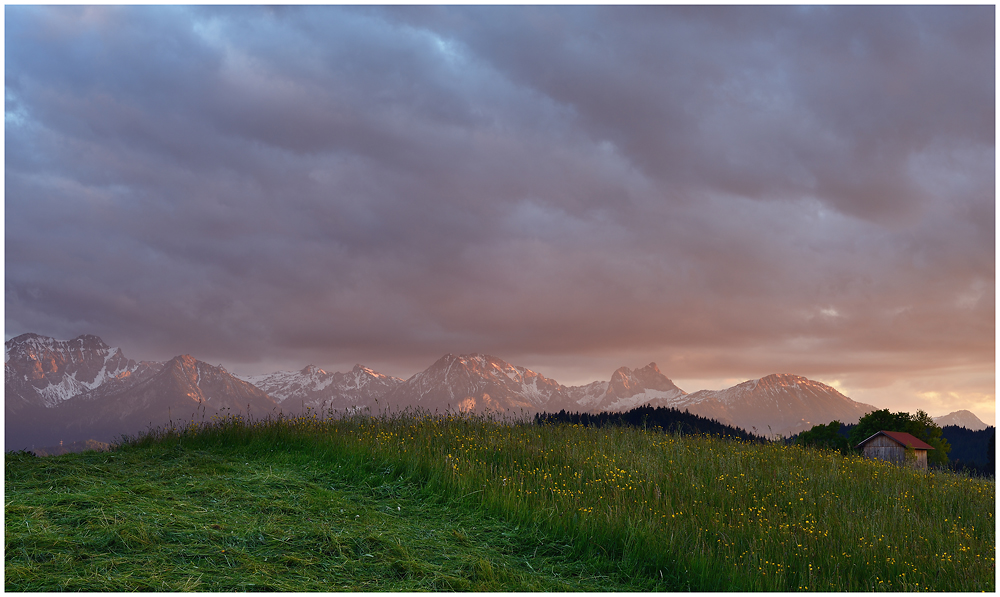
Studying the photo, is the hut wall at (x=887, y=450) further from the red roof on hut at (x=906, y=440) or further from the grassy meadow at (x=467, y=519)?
the grassy meadow at (x=467, y=519)

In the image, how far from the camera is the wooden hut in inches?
1180

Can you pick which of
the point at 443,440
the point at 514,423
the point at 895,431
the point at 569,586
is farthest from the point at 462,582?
the point at 895,431

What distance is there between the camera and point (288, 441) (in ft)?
41.8

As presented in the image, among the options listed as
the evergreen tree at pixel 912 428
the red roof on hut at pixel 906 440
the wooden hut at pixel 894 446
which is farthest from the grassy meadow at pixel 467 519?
the evergreen tree at pixel 912 428

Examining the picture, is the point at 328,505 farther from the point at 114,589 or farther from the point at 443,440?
the point at 443,440

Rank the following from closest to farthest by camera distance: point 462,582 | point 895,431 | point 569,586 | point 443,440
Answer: point 462,582 < point 569,586 < point 443,440 < point 895,431

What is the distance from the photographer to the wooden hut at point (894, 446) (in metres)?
30.0

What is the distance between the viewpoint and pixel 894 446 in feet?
99.9

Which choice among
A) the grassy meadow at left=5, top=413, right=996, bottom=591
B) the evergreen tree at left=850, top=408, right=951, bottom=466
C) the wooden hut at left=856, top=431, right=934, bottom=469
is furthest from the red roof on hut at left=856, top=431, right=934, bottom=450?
the grassy meadow at left=5, top=413, right=996, bottom=591

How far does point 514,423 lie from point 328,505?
726 cm

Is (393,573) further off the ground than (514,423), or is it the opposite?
(514,423)

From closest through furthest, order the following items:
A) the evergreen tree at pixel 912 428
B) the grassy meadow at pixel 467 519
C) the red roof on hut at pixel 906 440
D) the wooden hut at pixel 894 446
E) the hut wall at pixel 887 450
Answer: the grassy meadow at pixel 467 519 → the hut wall at pixel 887 450 → the wooden hut at pixel 894 446 → the red roof on hut at pixel 906 440 → the evergreen tree at pixel 912 428

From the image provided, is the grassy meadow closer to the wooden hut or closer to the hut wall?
the hut wall

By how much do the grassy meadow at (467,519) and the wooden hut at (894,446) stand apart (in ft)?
65.3
